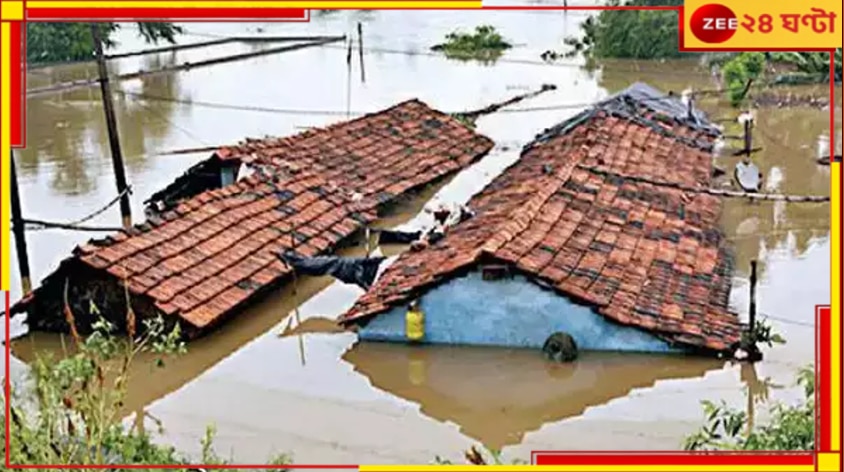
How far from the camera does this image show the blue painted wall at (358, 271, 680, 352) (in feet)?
25.5

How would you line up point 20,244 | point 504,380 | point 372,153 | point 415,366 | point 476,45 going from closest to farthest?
point 504,380 < point 415,366 < point 20,244 < point 372,153 < point 476,45

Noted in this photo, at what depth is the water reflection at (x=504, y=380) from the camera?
23.6ft

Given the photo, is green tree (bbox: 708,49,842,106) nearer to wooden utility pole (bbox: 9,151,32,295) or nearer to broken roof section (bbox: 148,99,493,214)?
broken roof section (bbox: 148,99,493,214)

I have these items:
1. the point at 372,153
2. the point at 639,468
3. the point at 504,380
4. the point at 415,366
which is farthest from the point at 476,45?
the point at 639,468

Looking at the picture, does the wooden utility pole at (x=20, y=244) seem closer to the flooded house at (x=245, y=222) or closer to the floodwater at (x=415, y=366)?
the floodwater at (x=415, y=366)

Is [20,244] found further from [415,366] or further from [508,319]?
[508,319]

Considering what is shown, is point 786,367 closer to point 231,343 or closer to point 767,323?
point 767,323

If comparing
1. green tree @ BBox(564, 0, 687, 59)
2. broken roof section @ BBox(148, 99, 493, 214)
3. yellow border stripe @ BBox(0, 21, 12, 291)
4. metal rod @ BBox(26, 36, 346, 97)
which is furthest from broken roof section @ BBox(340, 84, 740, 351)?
metal rod @ BBox(26, 36, 346, 97)

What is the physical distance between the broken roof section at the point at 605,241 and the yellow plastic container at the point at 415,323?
115 millimetres

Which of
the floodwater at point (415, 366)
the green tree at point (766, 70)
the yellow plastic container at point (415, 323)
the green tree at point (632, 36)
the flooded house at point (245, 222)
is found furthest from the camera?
the green tree at point (632, 36)

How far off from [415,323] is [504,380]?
81 centimetres

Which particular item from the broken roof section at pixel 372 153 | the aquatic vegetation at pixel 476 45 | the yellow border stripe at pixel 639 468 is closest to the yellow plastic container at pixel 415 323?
the broken roof section at pixel 372 153

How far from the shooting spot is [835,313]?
8.16 feet

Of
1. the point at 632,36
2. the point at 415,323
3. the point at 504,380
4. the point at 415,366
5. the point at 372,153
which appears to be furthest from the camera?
the point at 632,36
